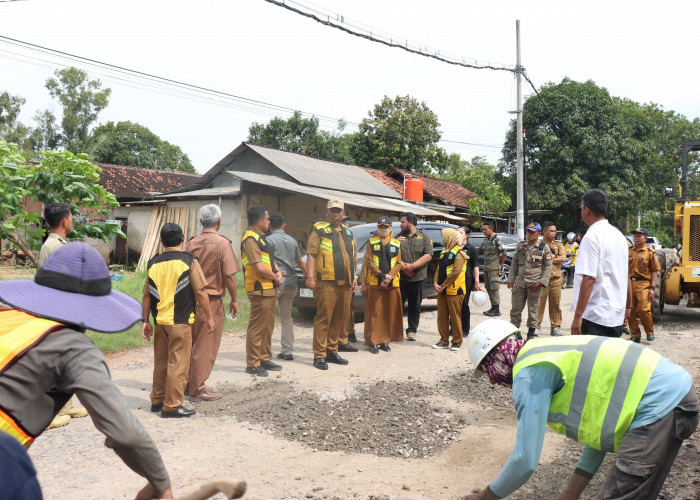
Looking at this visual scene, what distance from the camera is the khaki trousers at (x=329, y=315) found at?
7.34m

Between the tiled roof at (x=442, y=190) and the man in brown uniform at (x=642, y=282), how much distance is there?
20418 mm

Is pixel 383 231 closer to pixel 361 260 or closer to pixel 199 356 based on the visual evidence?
pixel 361 260

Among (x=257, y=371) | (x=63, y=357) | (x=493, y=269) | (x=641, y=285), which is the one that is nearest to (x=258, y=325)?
(x=257, y=371)

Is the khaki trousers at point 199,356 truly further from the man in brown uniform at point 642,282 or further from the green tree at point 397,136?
the green tree at point 397,136

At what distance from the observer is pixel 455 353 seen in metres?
8.21

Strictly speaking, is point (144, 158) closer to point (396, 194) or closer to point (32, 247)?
point (396, 194)

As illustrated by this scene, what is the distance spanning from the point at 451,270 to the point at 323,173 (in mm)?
13461

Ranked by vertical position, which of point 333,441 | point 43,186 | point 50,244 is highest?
point 43,186

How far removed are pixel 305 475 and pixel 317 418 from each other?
1.21 m

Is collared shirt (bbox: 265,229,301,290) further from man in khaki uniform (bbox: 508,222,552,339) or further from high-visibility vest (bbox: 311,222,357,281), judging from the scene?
man in khaki uniform (bbox: 508,222,552,339)

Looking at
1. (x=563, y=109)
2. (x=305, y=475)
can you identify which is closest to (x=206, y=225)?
(x=305, y=475)

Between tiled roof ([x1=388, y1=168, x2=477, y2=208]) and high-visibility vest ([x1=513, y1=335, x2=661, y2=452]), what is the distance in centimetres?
2758

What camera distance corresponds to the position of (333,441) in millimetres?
4793

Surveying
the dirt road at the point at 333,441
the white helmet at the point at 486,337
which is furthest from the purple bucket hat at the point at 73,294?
the dirt road at the point at 333,441
